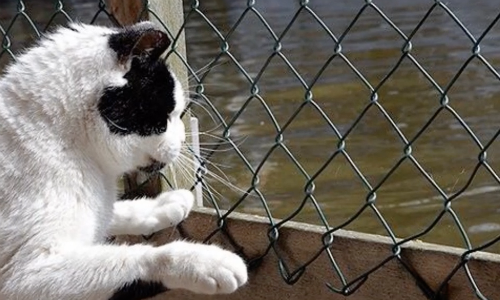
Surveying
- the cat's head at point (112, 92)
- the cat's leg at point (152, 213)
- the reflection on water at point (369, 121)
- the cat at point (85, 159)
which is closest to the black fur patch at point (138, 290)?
the cat at point (85, 159)

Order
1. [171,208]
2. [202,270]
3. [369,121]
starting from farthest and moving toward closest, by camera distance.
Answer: [369,121] → [171,208] → [202,270]

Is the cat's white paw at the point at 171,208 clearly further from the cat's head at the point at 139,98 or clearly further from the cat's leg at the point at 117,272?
the cat's leg at the point at 117,272

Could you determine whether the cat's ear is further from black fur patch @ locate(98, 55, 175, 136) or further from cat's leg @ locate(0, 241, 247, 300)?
cat's leg @ locate(0, 241, 247, 300)

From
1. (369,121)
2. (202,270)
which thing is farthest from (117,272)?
(369,121)

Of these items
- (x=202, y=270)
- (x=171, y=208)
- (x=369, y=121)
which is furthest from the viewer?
(x=369, y=121)

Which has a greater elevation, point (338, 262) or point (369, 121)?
point (338, 262)

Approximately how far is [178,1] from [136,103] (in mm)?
630

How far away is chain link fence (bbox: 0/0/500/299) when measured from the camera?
2602 mm

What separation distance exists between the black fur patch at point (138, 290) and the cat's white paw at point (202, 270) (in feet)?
0.09

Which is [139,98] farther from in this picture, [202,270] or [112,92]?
[202,270]

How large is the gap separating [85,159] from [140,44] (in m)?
0.27

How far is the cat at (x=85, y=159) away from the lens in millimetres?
2215

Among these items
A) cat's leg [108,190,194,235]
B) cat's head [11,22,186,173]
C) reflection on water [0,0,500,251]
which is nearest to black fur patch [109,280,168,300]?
cat's head [11,22,186,173]

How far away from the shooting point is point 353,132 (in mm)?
5180
